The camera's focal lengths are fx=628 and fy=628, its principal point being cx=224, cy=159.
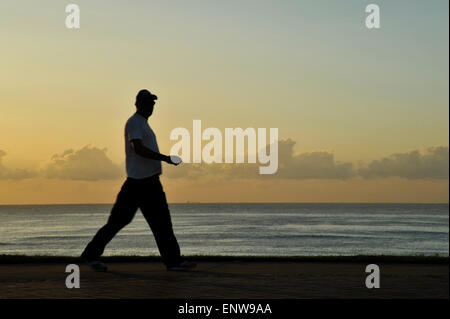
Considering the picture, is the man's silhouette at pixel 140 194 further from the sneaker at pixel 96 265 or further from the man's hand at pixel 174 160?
the man's hand at pixel 174 160

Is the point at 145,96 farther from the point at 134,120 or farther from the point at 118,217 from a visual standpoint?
the point at 118,217

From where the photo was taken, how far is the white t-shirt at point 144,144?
7461 millimetres

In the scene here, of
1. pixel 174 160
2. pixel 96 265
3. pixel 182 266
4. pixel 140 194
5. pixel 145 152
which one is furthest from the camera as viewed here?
pixel 182 266

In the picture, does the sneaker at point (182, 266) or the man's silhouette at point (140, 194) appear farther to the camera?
the sneaker at point (182, 266)

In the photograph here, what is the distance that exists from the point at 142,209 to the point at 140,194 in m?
0.19

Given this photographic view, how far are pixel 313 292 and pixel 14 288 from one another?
2.94 meters

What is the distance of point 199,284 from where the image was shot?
645 cm

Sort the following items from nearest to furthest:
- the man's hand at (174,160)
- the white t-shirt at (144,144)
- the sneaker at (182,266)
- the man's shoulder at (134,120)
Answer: the man's hand at (174,160) < the white t-shirt at (144,144) < the man's shoulder at (134,120) < the sneaker at (182,266)

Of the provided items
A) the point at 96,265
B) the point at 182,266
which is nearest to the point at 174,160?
the point at 182,266

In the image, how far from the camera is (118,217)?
7512 mm

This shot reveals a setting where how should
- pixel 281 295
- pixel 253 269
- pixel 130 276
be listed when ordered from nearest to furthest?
pixel 281 295, pixel 130 276, pixel 253 269

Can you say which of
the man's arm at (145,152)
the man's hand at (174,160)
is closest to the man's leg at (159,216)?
the man's arm at (145,152)
